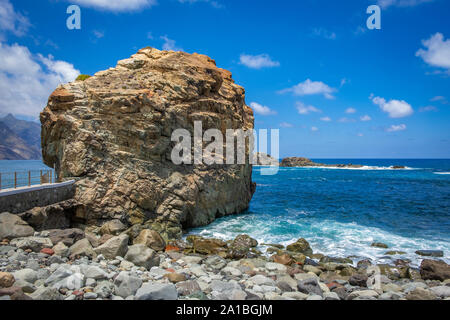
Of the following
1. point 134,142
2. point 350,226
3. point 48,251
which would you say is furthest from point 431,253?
point 48,251

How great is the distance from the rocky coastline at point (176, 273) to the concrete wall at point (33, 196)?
113 cm

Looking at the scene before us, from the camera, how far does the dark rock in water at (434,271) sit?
12195 mm

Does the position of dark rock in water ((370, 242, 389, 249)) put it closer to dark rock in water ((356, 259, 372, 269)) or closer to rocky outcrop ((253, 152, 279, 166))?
dark rock in water ((356, 259, 372, 269))

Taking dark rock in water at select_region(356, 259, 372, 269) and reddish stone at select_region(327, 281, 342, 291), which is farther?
dark rock in water at select_region(356, 259, 372, 269)

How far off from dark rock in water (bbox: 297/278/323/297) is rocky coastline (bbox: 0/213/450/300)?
0.11ft

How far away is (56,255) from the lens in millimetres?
10617

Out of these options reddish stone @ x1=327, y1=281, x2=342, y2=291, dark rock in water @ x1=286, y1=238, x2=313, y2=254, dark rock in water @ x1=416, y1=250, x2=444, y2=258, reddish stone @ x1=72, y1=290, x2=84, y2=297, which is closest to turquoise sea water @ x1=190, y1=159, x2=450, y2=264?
dark rock in water @ x1=416, y1=250, x2=444, y2=258

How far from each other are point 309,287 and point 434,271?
7.27m

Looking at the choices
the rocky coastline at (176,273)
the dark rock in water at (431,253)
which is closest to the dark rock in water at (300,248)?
the rocky coastline at (176,273)

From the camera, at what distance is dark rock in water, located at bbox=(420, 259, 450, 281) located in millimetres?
12195

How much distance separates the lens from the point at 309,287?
9523 mm
